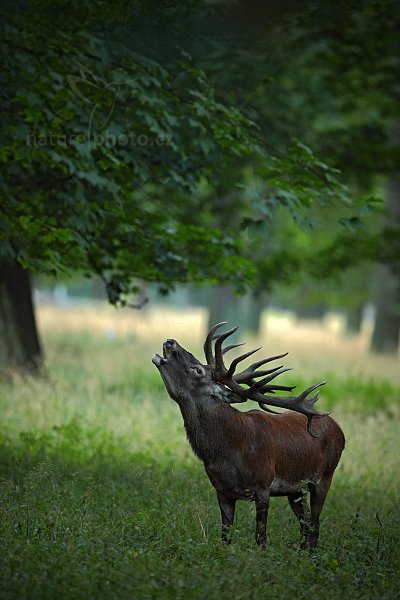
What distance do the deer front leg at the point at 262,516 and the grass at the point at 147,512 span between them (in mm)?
91

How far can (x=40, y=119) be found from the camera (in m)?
8.44

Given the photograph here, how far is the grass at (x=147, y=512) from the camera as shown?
222 inches

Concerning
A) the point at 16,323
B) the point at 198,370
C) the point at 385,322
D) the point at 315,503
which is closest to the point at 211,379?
the point at 198,370

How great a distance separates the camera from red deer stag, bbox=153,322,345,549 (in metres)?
6.41

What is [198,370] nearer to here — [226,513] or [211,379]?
[211,379]

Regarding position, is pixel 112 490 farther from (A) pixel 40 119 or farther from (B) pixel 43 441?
(A) pixel 40 119

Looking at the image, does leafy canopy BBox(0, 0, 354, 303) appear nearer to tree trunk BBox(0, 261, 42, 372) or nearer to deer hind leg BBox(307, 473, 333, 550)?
deer hind leg BBox(307, 473, 333, 550)

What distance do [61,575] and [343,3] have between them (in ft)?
26.6

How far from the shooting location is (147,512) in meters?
7.41

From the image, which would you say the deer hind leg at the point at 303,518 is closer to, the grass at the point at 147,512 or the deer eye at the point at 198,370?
the grass at the point at 147,512

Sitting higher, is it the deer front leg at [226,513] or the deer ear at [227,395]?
the deer ear at [227,395]

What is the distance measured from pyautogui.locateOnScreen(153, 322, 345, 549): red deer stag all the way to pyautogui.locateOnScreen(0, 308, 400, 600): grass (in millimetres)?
365

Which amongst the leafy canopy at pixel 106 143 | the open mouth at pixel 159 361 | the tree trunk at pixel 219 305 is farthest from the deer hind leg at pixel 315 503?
the tree trunk at pixel 219 305

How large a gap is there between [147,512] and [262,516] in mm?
1350
